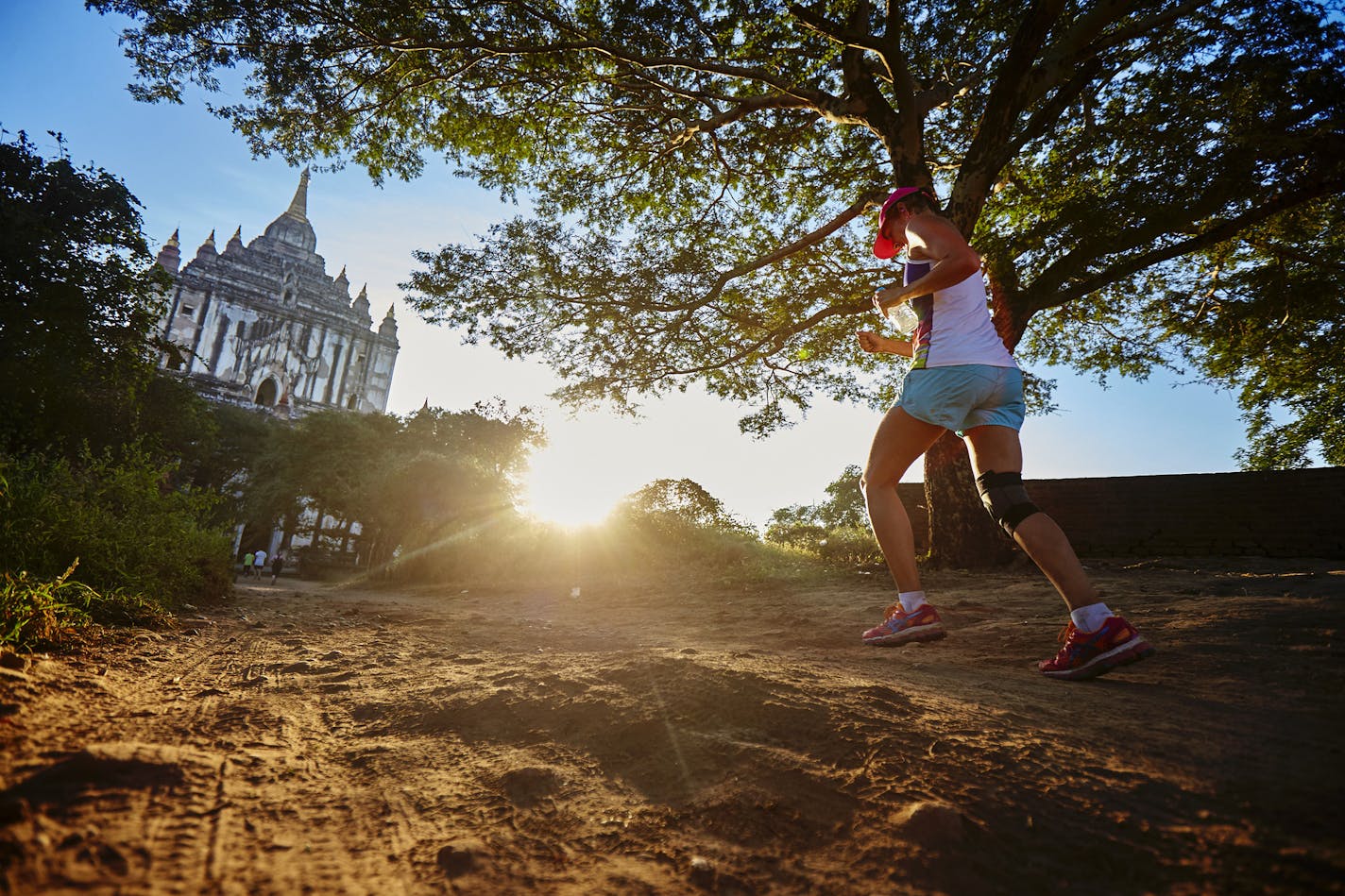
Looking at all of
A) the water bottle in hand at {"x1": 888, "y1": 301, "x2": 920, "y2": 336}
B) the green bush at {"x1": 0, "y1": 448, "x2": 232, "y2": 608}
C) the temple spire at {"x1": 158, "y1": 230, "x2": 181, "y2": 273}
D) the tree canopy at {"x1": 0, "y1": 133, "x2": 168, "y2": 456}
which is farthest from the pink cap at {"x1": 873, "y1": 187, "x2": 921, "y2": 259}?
the temple spire at {"x1": 158, "y1": 230, "x2": 181, "y2": 273}

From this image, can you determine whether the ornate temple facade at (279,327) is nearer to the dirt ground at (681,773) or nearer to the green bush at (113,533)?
the green bush at (113,533)

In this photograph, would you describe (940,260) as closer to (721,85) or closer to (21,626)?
(21,626)

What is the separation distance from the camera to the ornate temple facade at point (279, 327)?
144 ft

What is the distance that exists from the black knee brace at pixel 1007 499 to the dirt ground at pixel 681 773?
1.98 ft

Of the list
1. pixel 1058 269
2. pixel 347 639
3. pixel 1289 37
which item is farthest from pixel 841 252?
pixel 347 639

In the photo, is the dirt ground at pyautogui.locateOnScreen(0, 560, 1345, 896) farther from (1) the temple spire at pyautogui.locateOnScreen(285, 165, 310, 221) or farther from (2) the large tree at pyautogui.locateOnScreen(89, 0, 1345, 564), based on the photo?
(1) the temple spire at pyautogui.locateOnScreen(285, 165, 310, 221)

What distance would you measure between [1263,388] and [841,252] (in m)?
9.69

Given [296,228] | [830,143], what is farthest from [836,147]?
[296,228]

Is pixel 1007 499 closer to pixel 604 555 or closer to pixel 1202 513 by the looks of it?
pixel 604 555

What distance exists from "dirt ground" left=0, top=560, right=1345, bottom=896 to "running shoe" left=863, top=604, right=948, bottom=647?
266 mm

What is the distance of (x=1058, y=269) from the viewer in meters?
6.86

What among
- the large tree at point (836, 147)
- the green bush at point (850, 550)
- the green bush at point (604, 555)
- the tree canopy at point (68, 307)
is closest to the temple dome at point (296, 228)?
the tree canopy at point (68, 307)

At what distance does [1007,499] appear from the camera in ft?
7.90

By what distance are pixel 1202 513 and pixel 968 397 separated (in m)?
9.42
